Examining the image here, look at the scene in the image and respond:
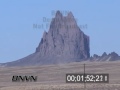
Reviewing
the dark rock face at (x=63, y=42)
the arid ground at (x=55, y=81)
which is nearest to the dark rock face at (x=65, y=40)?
the dark rock face at (x=63, y=42)

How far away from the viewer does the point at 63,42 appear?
A: 188250 millimetres

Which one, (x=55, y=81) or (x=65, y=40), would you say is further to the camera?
(x=65, y=40)

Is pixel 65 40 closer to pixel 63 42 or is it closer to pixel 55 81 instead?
pixel 63 42

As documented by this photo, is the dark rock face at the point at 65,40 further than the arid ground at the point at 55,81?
Yes

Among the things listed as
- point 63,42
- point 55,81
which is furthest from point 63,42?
point 55,81

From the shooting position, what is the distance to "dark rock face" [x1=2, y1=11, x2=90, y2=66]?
18125 centimetres

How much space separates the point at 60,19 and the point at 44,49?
40.1ft

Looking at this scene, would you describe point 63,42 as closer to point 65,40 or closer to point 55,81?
point 65,40

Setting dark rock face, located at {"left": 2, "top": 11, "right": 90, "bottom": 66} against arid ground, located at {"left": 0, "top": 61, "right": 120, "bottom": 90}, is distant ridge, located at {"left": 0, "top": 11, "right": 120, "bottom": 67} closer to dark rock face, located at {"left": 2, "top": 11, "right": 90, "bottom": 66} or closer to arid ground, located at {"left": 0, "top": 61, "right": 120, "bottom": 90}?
dark rock face, located at {"left": 2, "top": 11, "right": 90, "bottom": 66}

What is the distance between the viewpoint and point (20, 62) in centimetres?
17138

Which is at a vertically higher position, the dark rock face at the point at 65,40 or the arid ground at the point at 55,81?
the dark rock face at the point at 65,40

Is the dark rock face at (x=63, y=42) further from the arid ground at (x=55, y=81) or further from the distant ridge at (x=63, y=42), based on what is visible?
the arid ground at (x=55, y=81)

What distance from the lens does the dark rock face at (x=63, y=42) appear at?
181 metres

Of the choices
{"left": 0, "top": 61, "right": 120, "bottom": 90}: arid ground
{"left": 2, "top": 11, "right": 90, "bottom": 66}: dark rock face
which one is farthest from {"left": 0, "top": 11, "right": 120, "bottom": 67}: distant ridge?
{"left": 0, "top": 61, "right": 120, "bottom": 90}: arid ground
